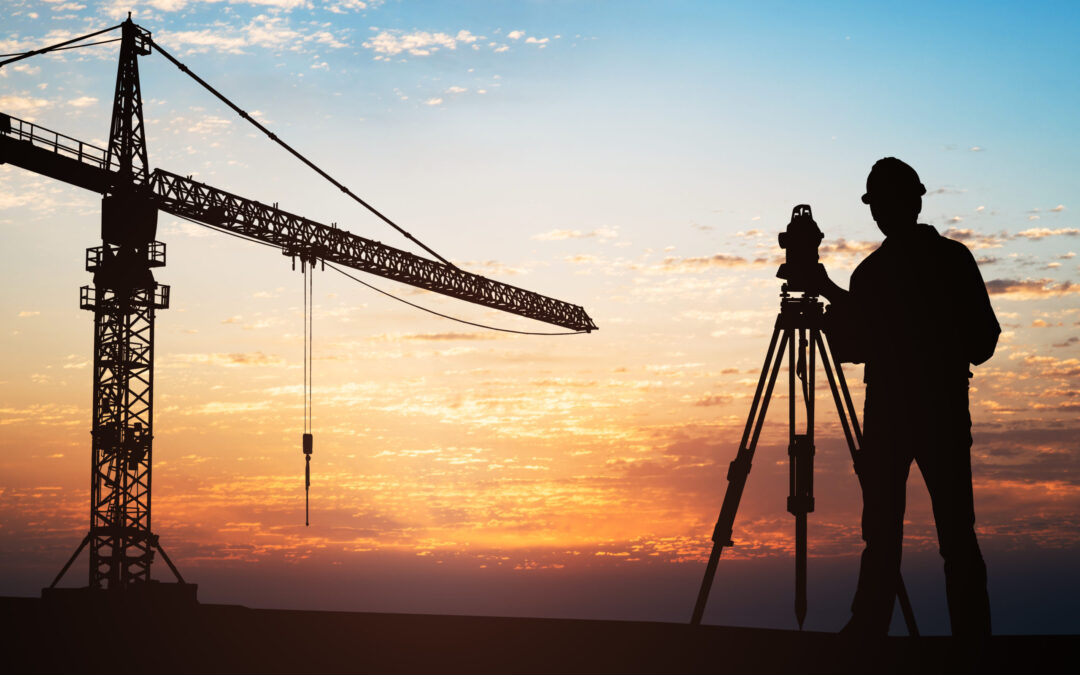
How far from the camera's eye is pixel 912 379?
7.42m

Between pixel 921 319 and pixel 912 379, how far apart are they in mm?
423

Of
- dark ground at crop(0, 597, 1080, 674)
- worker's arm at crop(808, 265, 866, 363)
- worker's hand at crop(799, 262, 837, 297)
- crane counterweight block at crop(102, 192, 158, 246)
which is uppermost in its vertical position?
crane counterweight block at crop(102, 192, 158, 246)

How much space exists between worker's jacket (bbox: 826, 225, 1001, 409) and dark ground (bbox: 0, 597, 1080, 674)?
1920mm

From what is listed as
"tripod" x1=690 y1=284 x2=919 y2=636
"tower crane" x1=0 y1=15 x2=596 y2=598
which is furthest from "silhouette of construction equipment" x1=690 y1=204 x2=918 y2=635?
"tower crane" x1=0 y1=15 x2=596 y2=598

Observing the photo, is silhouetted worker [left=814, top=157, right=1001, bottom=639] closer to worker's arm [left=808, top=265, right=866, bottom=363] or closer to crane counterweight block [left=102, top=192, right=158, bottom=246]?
worker's arm [left=808, top=265, right=866, bottom=363]

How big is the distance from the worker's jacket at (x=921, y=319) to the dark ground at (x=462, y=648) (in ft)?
6.30

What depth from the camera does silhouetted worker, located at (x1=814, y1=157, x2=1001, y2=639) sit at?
7.28 meters

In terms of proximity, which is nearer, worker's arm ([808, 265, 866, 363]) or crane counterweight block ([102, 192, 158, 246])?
worker's arm ([808, 265, 866, 363])

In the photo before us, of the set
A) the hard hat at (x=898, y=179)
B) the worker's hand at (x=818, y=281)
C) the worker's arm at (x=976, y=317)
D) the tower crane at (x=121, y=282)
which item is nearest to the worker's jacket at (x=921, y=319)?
the worker's arm at (x=976, y=317)

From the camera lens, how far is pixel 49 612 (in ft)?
42.1

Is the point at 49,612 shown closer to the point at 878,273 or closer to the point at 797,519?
the point at 797,519

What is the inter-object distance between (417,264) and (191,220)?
16.9m

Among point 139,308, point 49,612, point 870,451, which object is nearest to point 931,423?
point 870,451

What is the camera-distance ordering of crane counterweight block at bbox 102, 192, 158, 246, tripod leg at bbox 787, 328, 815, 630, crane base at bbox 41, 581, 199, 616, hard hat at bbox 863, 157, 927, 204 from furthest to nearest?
crane counterweight block at bbox 102, 192, 158, 246
crane base at bbox 41, 581, 199, 616
tripod leg at bbox 787, 328, 815, 630
hard hat at bbox 863, 157, 927, 204
